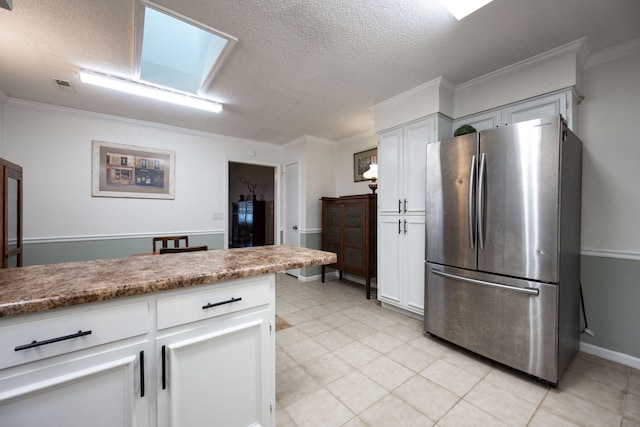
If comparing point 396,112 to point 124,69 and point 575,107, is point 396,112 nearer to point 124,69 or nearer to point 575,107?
point 575,107

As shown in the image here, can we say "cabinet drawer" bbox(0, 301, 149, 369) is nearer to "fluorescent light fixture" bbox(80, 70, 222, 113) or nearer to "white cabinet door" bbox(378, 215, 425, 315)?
"white cabinet door" bbox(378, 215, 425, 315)

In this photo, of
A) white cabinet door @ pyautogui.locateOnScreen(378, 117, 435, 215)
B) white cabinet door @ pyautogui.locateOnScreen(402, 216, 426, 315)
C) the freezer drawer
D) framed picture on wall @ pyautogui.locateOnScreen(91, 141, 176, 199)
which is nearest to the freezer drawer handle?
the freezer drawer

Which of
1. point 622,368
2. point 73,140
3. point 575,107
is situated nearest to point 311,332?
point 622,368

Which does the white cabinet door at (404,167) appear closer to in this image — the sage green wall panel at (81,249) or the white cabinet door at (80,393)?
the white cabinet door at (80,393)

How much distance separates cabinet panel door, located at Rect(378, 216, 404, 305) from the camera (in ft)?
9.86

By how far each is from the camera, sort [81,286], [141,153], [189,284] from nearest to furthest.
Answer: [81,286]
[189,284]
[141,153]

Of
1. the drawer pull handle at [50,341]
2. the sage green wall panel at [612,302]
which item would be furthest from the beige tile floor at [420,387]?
the drawer pull handle at [50,341]

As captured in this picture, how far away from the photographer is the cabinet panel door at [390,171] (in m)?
3.02

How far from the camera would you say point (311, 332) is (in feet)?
8.46

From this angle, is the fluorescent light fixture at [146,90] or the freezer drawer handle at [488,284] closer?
the freezer drawer handle at [488,284]

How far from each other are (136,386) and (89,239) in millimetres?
3498

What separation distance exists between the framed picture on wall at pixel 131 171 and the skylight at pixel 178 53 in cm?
149

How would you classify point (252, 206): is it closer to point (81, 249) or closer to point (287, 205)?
point (287, 205)

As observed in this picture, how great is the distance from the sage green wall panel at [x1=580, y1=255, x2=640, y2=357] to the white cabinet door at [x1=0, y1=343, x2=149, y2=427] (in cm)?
320
